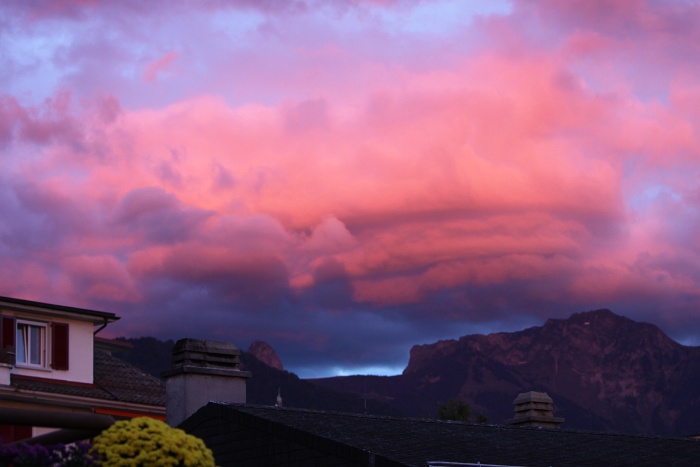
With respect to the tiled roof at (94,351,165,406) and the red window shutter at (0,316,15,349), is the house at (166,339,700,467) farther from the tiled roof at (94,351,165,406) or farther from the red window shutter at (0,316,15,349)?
the tiled roof at (94,351,165,406)

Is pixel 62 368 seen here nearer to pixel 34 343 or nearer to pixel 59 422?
pixel 34 343

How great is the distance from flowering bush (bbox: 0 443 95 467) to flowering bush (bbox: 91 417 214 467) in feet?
0.87

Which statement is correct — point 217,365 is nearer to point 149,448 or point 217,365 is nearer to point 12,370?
point 149,448

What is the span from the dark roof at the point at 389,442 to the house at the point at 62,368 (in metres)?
20.8

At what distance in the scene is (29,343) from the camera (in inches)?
1898

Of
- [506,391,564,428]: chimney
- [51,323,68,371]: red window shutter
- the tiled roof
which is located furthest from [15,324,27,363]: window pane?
[506,391,564,428]: chimney

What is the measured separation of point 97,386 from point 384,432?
28.8 m

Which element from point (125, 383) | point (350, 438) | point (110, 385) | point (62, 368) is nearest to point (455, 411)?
point (125, 383)

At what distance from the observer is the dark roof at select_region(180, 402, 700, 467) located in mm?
21859

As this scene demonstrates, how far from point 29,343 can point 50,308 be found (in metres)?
1.61

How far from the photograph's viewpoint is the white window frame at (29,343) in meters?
47.5

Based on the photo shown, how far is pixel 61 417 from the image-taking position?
12086 millimetres

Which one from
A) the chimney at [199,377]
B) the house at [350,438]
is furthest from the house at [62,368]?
the house at [350,438]

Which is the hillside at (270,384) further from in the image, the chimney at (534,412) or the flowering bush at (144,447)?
the flowering bush at (144,447)
